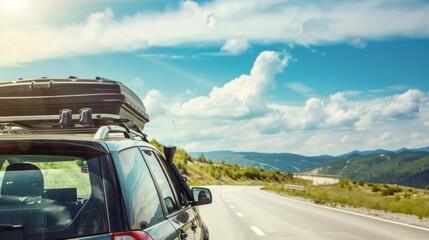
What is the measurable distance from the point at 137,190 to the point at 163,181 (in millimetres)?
1524

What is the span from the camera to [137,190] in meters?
3.33

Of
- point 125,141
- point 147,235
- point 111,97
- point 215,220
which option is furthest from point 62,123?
point 215,220

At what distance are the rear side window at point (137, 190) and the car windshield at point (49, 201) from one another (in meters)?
0.14

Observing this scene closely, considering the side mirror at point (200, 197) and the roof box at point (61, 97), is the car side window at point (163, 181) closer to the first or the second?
the side mirror at point (200, 197)

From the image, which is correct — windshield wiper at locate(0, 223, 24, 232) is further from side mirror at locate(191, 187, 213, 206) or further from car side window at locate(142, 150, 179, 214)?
side mirror at locate(191, 187, 213, 206)

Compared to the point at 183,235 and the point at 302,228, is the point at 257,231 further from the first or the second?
the point at 183,235

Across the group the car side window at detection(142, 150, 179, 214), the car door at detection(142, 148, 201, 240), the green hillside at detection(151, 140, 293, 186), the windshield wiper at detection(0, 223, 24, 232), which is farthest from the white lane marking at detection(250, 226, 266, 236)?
the green hillside at detection(151, 140, 293, 186)

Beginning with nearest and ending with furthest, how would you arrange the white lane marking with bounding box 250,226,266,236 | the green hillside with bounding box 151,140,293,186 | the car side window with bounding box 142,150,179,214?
1. the car side window with bounding box 142,150,179,214
2. the white lane marking with bounding box 250,226,266,236
3. the green hillside with bounding box 151,140,293,186

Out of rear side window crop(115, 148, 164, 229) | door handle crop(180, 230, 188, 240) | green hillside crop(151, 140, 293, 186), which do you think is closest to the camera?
rear side window crop(115, 148, 164, 229)

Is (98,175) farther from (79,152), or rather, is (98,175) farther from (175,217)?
(175,217)

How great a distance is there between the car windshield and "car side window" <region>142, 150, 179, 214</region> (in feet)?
3.34

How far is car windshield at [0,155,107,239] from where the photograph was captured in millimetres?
2916

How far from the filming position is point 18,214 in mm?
2982

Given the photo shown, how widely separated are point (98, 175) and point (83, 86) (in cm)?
437
